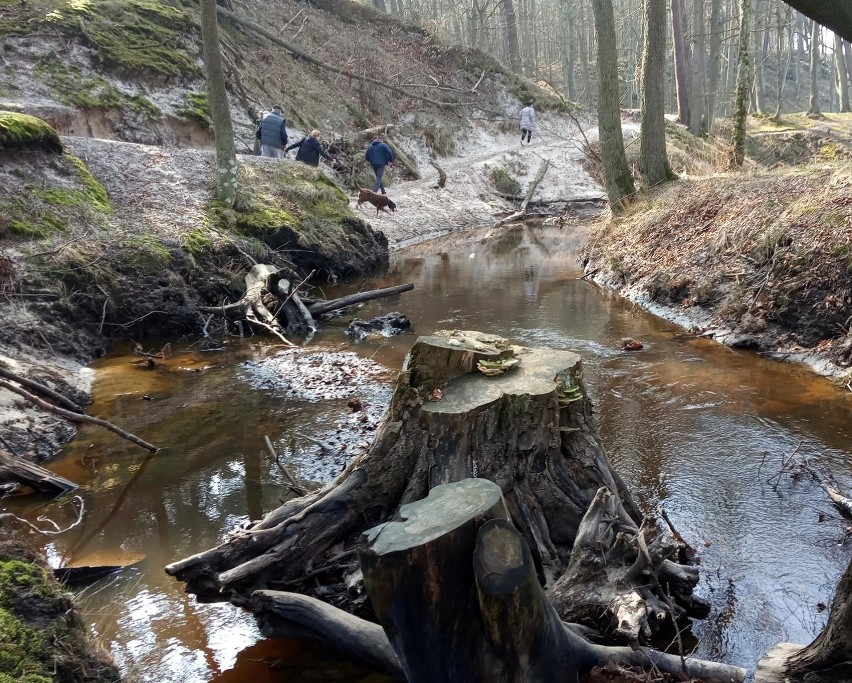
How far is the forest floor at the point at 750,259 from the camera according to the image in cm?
859

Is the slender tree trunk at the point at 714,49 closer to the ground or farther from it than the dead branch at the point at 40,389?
farther from it

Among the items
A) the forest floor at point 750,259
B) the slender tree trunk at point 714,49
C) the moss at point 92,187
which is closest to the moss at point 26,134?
the moss at point 92,187

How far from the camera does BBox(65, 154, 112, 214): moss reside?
12.1 metres

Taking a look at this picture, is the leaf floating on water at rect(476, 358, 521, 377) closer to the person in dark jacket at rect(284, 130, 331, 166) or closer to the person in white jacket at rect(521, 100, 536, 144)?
the person in dark jacket at rect(284, 130, 331, 166)

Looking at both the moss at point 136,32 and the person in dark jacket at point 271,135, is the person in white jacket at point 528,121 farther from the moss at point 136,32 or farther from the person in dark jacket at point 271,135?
the person in dark jacket at point 271,135

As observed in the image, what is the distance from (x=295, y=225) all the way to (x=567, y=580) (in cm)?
1242

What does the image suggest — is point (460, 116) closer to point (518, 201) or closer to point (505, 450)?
point (518, 201)

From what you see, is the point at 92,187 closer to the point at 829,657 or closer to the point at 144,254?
the point at 144,254

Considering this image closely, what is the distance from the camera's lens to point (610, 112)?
15344 mm

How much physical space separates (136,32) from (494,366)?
20.8m

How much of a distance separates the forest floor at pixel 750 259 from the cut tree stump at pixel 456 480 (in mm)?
5110

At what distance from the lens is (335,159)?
23328 millimetres

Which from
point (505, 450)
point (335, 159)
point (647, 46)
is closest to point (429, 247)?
point (335, 159)

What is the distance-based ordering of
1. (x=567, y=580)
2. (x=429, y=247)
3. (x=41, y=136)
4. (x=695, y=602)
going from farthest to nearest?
(x=429, y=247)
(x=41, y=136)
(x=695, y=602)
(x=567, y=580)
